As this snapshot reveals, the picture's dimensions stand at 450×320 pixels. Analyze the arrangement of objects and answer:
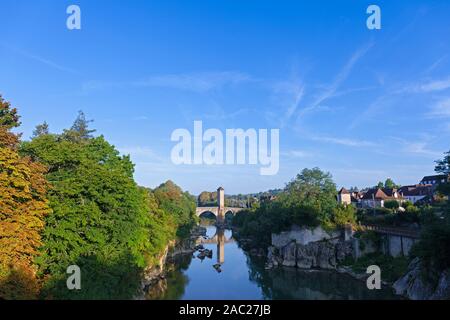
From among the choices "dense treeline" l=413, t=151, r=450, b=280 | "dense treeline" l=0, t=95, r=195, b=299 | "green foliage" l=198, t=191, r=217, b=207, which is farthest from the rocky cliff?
"green foliage" l=198, t=191, r=217, b=207

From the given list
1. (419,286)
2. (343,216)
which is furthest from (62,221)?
(343,216)

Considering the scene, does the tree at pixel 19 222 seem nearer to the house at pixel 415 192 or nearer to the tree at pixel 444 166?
the tree at pixel 444 166

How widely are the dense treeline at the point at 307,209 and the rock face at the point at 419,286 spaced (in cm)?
1290

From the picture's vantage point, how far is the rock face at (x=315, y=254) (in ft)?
133

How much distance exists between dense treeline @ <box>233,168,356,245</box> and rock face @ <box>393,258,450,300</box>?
42.3 ft

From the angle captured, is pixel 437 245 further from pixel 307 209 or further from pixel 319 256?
pixel 307 209

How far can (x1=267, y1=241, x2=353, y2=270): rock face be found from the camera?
133 feet

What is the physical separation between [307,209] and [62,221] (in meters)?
30.6

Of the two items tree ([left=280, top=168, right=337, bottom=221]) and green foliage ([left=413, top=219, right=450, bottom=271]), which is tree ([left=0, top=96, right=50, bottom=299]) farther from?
tree ([left=280, top=168, right=337, bottom=221])

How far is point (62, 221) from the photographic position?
19203 millimetres

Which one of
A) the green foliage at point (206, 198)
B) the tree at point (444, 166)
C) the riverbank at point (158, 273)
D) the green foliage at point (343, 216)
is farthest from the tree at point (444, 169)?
the green foliage at point (206, 198)
